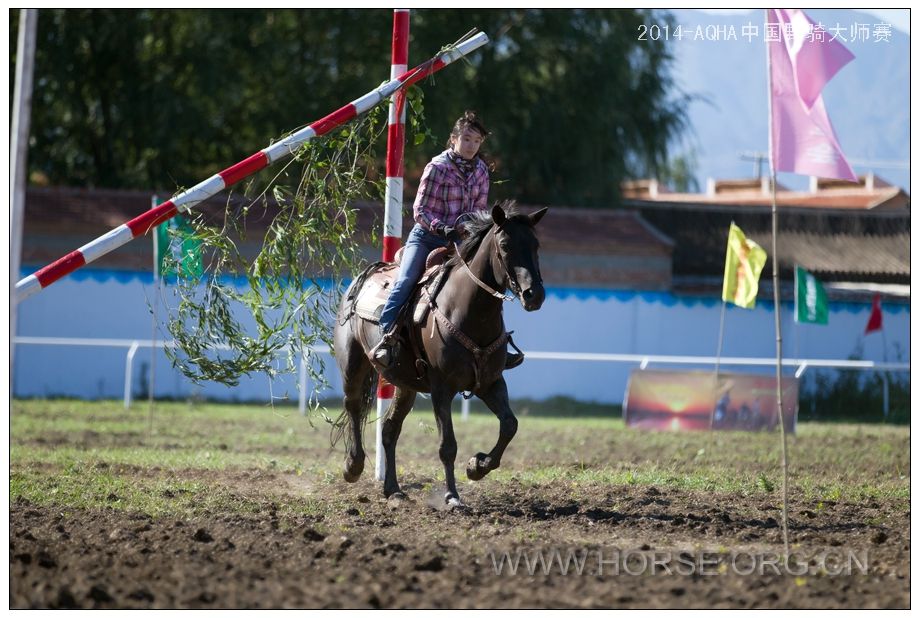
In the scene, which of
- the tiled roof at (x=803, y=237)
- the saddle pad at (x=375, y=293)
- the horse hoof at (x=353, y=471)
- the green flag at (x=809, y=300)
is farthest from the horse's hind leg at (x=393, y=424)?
the tiled roof at (x=803, y=237)

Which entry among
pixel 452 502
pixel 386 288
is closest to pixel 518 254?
pixel 386 288

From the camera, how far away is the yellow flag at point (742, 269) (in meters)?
15.4

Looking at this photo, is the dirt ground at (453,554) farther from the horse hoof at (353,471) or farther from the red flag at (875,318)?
the red flag at (875,318)

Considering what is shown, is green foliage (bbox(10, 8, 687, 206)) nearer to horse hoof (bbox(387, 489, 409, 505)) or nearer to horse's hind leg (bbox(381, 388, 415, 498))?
horse's hind leg (bbox(381, 388, 415, 498))

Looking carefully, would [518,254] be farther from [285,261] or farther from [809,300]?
[809,300]

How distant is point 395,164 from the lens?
1029cm

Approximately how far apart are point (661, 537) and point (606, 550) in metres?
0.77

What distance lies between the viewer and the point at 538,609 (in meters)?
5.26

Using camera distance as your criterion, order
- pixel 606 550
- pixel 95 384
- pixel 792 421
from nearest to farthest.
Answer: pixel 606 550
pixel 792 421
pixel 95 384

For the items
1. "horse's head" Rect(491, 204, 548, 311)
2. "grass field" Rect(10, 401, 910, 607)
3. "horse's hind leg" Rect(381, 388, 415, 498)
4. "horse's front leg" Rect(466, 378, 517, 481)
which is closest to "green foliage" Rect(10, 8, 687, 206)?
"grass field" Rect(10, 401, 910, 607)

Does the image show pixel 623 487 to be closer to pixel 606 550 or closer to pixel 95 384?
pixel 606 550

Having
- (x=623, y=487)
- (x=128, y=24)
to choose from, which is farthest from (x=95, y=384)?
(x=623, y=487)

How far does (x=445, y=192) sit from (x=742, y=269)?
8.03m

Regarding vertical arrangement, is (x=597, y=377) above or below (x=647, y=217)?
below
